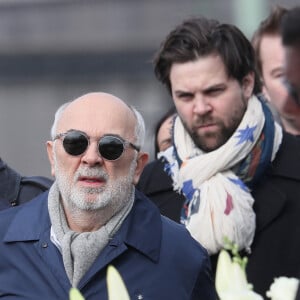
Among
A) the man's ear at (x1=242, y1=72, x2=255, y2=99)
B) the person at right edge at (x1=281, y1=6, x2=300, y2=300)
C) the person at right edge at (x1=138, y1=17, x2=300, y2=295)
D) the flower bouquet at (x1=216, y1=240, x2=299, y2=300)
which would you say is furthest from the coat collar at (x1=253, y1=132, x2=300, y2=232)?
the flower bouquet at (x1=216, y1=240, x2=299, y2=300)

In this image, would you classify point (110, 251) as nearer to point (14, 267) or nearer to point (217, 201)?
point (14, 267)

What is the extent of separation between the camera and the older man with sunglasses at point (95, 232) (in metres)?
3.71

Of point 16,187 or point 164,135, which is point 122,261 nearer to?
point 16,187

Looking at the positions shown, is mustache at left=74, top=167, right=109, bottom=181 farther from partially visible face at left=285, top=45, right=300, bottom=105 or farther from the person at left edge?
partially visible face at left=285, top=45, right=300, bottom=105

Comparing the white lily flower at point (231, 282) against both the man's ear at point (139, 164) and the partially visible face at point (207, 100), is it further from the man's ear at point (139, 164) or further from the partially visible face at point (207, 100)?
the partially visible face at point (207, 100)

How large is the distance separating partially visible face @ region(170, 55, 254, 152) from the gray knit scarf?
0.89 meters

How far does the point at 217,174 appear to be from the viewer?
4684 mm

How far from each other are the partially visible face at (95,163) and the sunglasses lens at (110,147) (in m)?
0.02

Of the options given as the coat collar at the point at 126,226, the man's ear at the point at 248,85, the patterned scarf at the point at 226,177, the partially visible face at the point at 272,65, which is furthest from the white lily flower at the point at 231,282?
the partially visible face at the point at 272,65

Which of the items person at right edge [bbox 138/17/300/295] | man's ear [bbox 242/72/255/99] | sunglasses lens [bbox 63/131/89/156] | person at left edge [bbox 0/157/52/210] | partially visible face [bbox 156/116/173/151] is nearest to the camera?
sunglasses lens [bbox 63/131/89/156]

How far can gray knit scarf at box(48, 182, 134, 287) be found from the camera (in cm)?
371

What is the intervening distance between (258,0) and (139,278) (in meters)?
6.96

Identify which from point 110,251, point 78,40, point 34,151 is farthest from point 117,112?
point 78,40

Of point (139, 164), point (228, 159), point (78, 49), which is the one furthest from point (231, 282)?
point (78, 49)
